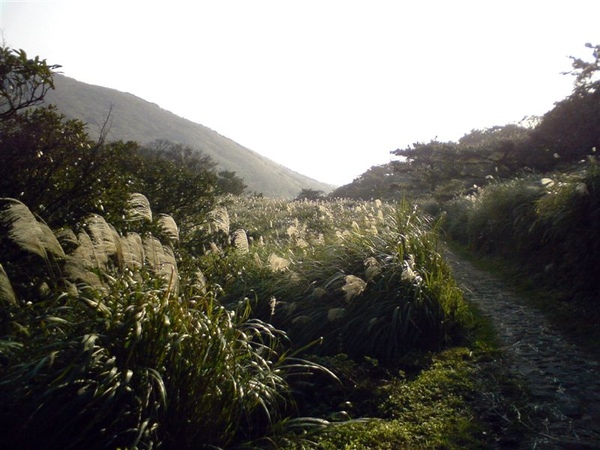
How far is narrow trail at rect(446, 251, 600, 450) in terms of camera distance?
357cm

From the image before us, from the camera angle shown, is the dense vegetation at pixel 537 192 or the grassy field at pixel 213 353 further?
the dense vegetation at pixel 537 192

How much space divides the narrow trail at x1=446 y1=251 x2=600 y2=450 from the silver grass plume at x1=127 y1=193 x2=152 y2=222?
389 centimetres

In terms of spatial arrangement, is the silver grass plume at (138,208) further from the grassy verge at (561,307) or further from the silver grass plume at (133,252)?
the grassy verge at (561,307)

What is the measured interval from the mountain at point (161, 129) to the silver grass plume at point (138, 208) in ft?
293

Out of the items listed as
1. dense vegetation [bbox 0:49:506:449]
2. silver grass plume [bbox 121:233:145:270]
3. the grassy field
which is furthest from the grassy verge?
silver grass plume [bbox 121:233:145:270]

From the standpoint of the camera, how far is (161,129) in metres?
117

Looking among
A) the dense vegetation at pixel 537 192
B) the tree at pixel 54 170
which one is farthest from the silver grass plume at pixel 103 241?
the dense vegetation at pixel 537 192

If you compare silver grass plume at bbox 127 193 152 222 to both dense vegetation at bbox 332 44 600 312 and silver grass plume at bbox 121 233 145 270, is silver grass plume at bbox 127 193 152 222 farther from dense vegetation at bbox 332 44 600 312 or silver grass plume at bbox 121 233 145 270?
dense vegetation at bbox 332 44 600 312

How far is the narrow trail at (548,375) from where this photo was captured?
357cm

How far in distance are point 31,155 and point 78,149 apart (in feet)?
1.80

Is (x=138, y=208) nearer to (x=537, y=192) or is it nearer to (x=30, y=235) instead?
(x=30, y=235)

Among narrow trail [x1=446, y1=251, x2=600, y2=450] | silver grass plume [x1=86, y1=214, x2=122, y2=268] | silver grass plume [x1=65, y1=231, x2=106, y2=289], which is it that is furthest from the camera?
silver grass plume [x1=86, y1=214, x2=122, y2=268]

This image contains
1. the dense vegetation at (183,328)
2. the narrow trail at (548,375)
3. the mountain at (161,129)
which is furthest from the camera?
the mountain at (161,129)

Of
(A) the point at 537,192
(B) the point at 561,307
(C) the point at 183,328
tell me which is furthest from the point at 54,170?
(A) the point at 537,192
